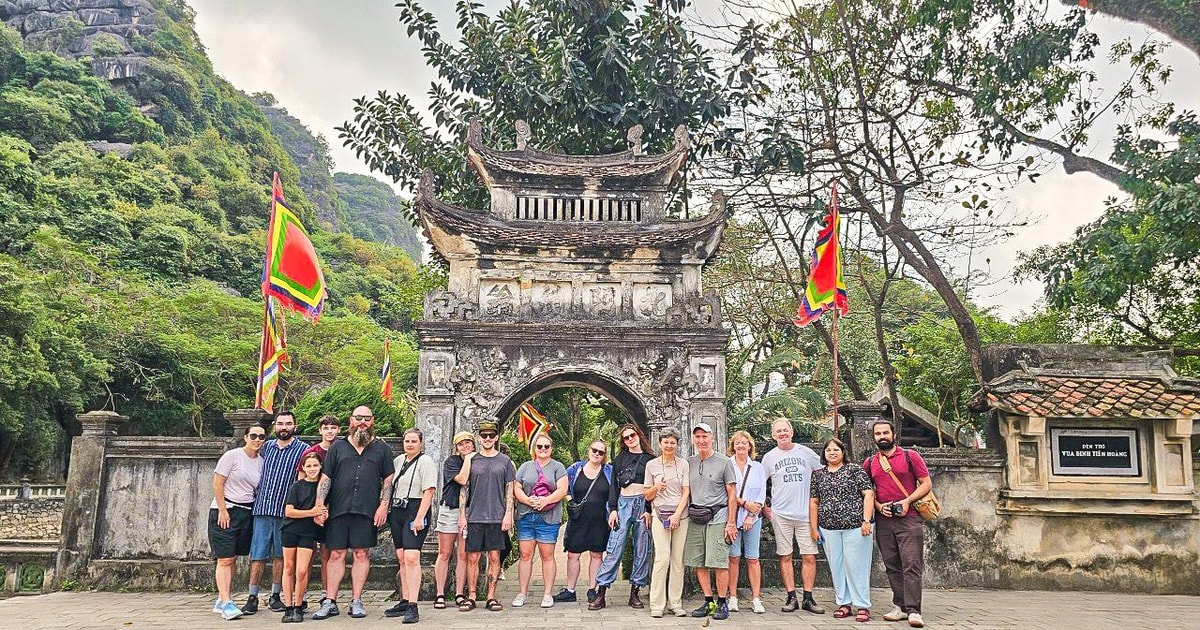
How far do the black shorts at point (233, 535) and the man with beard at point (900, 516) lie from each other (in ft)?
18.6

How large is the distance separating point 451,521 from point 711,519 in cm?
240

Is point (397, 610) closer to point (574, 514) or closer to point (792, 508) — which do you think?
point (574, 514)

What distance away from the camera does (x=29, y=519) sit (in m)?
20.2

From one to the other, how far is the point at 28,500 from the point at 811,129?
21.1m

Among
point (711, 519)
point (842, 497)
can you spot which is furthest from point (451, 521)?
point (842, 497)

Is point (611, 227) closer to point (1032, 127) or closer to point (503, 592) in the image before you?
point (503, 592)

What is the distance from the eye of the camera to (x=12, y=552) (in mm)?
8734

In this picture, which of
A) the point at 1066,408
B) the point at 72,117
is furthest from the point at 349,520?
the point at 72,117

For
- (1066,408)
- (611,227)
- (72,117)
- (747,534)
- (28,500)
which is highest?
(72,117)

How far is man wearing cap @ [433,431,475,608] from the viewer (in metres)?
7.32

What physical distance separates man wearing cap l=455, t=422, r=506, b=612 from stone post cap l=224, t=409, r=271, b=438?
269 centimetres

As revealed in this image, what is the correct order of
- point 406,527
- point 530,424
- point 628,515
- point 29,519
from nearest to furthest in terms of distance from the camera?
1. point 406,527
2. point 628,515
3. point 530,424
4. point 29,519

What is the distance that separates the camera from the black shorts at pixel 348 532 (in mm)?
6809

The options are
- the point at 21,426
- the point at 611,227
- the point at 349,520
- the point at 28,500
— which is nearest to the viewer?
the point at 349,520
